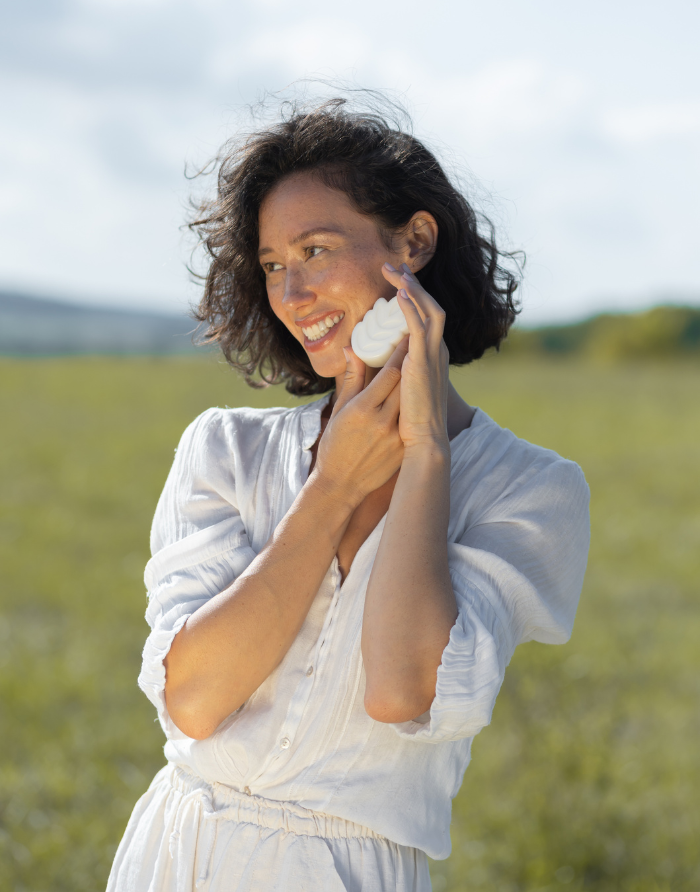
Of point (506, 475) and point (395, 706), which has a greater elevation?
point (506, 475)

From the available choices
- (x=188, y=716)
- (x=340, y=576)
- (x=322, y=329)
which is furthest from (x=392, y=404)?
(x=188, y=716)

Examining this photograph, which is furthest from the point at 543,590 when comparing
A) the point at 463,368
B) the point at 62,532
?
the point at 62,532

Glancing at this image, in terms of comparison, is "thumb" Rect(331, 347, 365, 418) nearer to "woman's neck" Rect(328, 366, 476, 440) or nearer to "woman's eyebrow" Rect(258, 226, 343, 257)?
"woman's neck" Rect(328, 366, 476, 440)

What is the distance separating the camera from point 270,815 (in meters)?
1.84

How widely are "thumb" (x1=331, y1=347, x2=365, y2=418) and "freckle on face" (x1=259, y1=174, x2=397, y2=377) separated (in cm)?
5

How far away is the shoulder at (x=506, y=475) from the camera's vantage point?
193cm

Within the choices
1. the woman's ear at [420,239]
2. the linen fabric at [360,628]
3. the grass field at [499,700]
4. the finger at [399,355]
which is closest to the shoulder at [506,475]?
the linen fabric at [360,628]

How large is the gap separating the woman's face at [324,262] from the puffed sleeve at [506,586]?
491 mm

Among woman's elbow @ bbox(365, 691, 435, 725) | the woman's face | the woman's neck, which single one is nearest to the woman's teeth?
the woman's face

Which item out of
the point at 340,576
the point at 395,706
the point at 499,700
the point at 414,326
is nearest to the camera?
the point at 395,706

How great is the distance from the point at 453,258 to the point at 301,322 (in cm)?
45

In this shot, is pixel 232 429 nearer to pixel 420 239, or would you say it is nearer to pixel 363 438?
pixel 363 438

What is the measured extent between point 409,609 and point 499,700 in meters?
4.47

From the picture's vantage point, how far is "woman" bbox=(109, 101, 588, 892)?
174 centimetres
